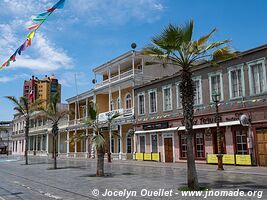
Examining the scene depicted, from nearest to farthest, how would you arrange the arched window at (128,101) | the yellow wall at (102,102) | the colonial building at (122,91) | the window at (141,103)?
the window at (141,103) < the colonial building at (122,91) < the arched window at (128,101) < the yellow wall at (102,102)

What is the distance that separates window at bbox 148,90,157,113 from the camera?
2814 cm

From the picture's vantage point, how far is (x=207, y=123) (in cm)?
2241

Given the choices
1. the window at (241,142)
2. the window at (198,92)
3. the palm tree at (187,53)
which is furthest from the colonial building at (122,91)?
the palm tree at (187,53)

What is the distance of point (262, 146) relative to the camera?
1897cm

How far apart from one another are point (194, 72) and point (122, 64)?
13000mm

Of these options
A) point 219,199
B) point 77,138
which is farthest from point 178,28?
point 77,138

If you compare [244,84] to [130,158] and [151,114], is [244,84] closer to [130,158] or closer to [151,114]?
[151,114]

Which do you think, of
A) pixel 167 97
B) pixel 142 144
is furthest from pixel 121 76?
pixel 167 97

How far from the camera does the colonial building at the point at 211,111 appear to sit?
19.2 meters

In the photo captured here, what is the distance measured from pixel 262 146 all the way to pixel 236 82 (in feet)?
14.8

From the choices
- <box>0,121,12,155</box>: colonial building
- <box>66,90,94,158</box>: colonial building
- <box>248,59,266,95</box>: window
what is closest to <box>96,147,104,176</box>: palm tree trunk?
<box>248,59,266,95</box>: window

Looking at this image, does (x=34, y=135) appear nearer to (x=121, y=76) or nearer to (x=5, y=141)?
(x=5, y=141)

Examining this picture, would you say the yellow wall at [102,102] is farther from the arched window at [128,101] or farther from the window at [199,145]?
the window at [199,145]

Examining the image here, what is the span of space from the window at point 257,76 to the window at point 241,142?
2.75 m
